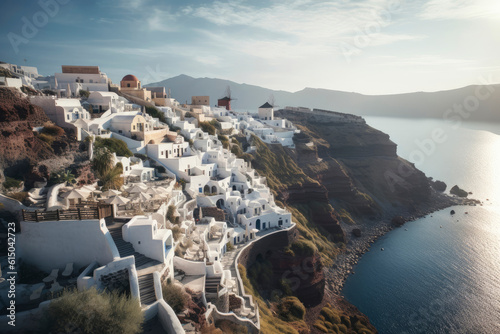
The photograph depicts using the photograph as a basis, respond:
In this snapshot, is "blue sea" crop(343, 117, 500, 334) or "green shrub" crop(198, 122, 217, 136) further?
"green shrub" crop(198, 122, 217, 136)

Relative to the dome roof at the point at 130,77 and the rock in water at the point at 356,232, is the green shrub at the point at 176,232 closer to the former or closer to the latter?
the dome roof at the point at 130,77

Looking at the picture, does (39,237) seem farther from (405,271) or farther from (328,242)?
(405,271)

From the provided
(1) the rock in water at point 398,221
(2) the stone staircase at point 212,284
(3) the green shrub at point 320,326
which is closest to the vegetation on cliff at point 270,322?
(3) the green shrub at point 320,326

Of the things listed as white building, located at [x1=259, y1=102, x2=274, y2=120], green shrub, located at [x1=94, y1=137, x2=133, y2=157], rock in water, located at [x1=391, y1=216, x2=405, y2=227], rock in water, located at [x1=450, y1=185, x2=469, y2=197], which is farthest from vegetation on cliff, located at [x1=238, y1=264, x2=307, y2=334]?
rock in water, located at [x1=450, y1=185, x2=469, y2=197]

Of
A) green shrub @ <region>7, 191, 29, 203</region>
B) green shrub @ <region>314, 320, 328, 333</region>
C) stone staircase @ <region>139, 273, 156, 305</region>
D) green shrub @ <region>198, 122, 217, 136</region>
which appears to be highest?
green shrub @ <region>198, 122, 217, 136</region>

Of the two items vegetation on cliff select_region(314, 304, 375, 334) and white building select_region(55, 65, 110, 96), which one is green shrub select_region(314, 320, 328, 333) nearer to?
vegetation on cliff select_region(314, 304, 375, 334)
